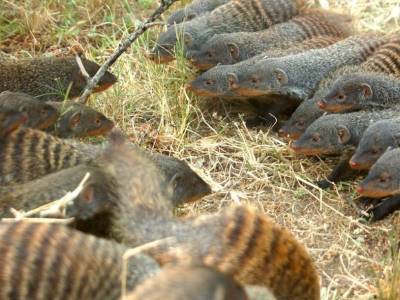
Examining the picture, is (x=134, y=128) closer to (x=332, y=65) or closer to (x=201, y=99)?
(x=201, y=99)

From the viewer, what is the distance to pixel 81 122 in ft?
12.6

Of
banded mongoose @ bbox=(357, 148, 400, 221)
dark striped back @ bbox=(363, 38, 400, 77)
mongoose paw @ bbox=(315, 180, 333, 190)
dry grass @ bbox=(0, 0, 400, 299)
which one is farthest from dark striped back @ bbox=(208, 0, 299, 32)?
banded mongoose @ bbox=(357, 148, 400, 221)

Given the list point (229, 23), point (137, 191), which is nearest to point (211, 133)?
point (229, 23)

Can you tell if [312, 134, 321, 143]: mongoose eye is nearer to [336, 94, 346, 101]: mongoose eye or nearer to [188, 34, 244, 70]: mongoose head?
[336, 94, 346, 101]: mongoose eye

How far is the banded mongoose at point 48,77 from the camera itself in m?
4.21

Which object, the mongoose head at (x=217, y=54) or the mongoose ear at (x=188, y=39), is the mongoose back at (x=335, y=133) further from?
the mongoose ear at (x=188, y=39)

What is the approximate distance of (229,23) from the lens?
16.9 feet

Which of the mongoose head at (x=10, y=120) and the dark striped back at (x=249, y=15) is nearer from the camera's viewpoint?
the mongoose head at (x=10, y=120)

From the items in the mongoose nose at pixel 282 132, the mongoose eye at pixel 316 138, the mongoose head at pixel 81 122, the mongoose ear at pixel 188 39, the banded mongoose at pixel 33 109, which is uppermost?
the banded mongoose at pixel 33 109

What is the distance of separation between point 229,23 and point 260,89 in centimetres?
90

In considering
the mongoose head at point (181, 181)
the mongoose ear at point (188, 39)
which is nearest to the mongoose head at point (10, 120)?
the mongoose head at point (181, 181)

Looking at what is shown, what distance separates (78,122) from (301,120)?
4.04ft

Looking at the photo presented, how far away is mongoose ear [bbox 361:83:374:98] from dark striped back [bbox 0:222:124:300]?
2.17m

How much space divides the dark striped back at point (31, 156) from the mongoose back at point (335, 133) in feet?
4.15
